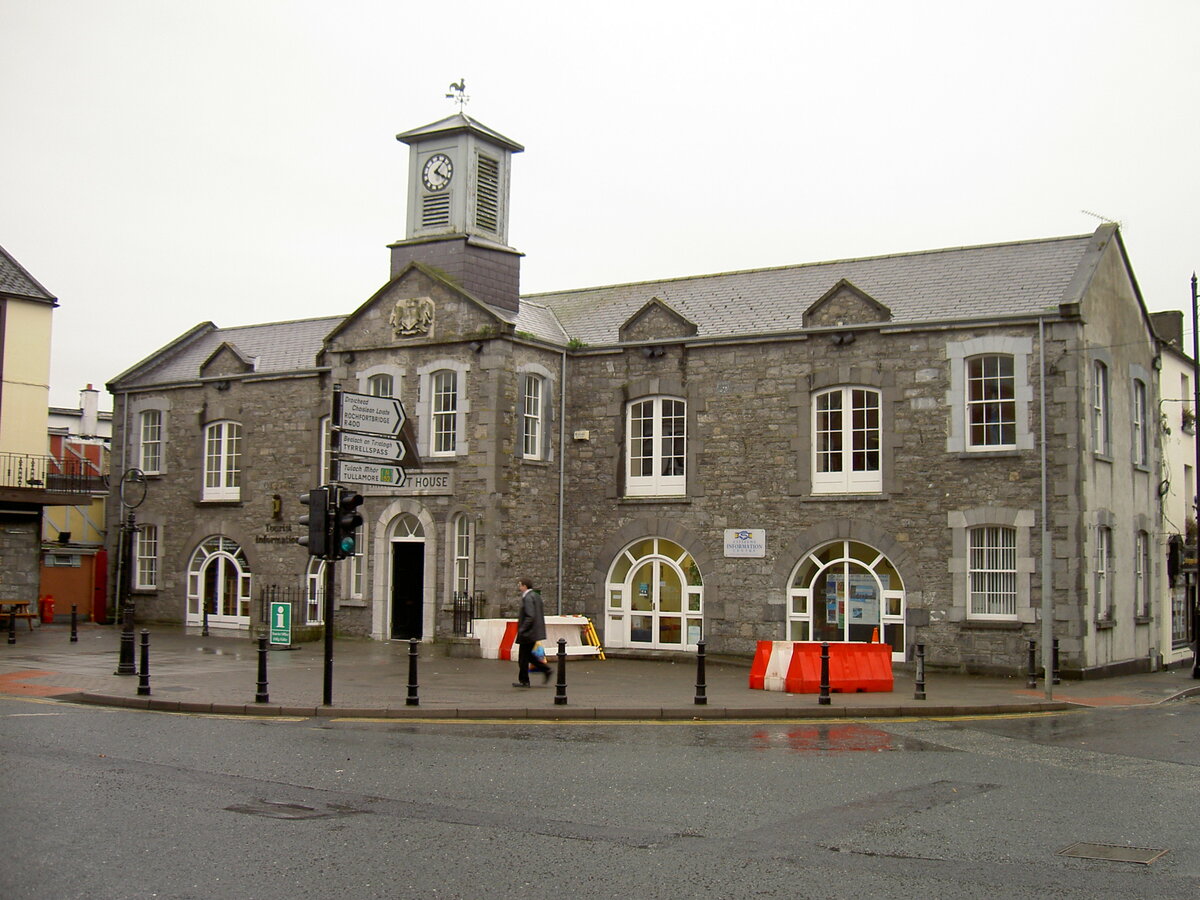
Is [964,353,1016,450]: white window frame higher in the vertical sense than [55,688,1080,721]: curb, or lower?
higher

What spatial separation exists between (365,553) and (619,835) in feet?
62.5

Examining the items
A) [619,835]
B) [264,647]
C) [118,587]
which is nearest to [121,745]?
[264,647]

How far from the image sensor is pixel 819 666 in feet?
60.0

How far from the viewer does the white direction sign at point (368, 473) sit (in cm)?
1633

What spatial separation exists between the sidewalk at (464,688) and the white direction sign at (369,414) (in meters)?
3.68

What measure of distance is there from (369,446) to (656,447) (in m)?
10.4

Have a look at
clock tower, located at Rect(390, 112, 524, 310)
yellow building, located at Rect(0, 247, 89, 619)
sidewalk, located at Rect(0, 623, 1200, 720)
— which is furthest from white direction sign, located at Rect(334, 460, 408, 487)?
yellow building, located at Rect(0, 247, 89, 619)

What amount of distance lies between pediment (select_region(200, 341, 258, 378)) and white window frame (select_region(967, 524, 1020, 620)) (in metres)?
18.2

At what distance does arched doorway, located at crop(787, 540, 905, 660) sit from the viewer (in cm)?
2344

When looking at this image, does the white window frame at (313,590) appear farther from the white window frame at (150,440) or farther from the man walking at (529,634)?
the man walking at (529,634)

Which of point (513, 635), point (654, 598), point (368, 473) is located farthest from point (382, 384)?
point (368, 473)

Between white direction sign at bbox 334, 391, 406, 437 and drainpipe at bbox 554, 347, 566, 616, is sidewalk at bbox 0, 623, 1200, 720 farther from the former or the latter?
white direction sign at bbox 334, 391, 406, 437

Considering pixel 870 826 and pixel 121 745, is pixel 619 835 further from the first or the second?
pixel 121 745

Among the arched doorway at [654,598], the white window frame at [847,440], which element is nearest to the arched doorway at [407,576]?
the arched doorway at [654,598]
